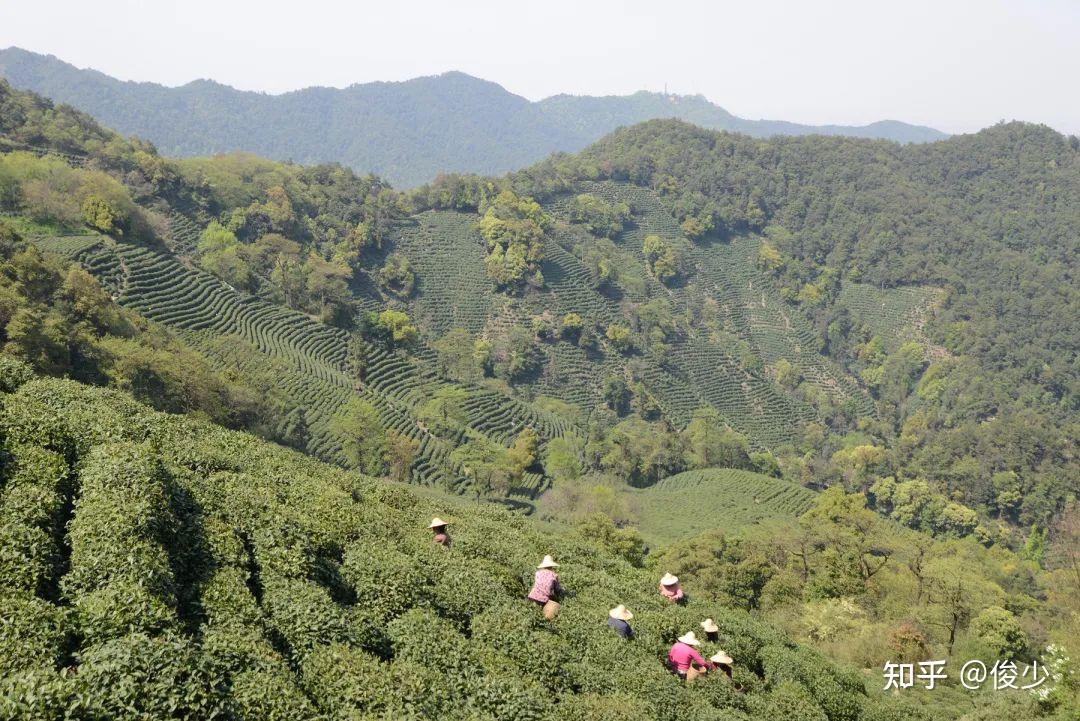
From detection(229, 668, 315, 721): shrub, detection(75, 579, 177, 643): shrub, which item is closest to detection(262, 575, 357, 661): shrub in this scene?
detection(229, 668, 315, 721): shrub

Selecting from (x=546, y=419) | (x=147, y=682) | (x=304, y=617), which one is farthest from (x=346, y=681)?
(x=546, y=419)

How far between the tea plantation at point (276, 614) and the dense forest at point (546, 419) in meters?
0.06

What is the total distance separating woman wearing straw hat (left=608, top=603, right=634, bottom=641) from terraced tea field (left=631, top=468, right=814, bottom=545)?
28225 mm

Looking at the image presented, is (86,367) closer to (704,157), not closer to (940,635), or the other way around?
(940,635)

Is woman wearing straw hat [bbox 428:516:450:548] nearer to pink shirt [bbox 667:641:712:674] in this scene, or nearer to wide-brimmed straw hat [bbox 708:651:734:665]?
pink shirt [bbox 667:641:712:674]

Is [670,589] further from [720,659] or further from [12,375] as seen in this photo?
[12,375]

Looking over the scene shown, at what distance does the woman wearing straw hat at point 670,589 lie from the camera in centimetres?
1414

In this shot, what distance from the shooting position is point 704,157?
114 metres

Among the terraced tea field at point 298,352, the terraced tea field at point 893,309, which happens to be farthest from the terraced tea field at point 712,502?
the terraced tea field at point 893,309

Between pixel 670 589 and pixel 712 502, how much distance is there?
32.8m

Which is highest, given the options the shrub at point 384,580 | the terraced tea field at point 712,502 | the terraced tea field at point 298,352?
the shrub at point 384,580

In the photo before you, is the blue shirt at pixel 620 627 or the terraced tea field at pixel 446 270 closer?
the blue shirt at pixel 620 627

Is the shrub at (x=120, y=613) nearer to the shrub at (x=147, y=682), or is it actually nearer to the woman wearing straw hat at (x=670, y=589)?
the shrub at (x=147, y=682)

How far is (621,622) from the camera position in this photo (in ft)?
37.3
